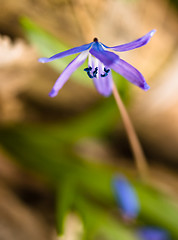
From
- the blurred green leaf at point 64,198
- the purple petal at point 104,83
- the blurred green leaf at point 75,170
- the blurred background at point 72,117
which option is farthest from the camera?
the blurred green leaf at point 75,170

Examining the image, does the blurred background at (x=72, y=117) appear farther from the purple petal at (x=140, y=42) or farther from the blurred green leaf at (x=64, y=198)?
the purple petal at (x=140, y=42)

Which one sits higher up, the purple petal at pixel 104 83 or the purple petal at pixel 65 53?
the purple petal at pixel 104 83

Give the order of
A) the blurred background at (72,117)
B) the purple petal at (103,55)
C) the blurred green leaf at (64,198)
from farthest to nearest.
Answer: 1. the blurred background at (72,117)
2. the blurred green leaf at (64,198)
3. the purple petal at (103,55)

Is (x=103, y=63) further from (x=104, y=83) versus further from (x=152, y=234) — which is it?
(x=152, y=234)

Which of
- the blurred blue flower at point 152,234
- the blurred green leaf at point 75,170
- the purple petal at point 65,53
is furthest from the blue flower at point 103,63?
the blurred blue flower at point 152,234

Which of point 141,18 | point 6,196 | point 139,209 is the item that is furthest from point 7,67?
point 139,209

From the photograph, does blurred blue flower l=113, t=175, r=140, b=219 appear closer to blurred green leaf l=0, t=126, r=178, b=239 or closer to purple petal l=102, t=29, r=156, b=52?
blurred green leaf l=0, t=126, r=178, b=239

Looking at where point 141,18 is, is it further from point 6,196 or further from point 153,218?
point 6,196
